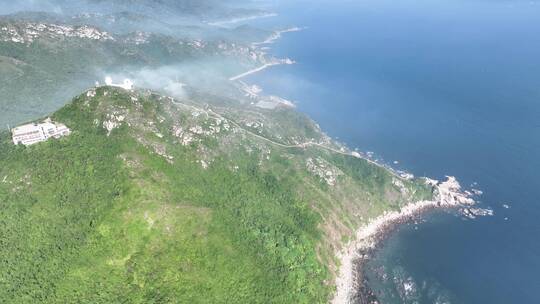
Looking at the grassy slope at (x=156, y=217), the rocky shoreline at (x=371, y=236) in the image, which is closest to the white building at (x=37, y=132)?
the grassy slope at (x=156, y=217)

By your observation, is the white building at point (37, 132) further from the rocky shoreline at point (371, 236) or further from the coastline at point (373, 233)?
the rocky shoreline at point (371, 236)

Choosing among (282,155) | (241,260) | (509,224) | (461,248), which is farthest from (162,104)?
(509,224)

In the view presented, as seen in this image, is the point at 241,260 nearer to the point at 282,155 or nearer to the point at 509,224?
the point at 282,155

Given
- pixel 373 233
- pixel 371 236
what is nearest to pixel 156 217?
pixel 371 236

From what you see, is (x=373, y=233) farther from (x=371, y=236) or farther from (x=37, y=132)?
(x=37, y=132)

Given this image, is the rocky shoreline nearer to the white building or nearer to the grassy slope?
the grassy slope

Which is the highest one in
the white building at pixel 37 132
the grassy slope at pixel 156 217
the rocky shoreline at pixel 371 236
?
the white building at pixel 37 132

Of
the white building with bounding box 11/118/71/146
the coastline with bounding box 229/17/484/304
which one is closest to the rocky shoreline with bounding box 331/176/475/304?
the coastline with bounding box 229/17/484/304
